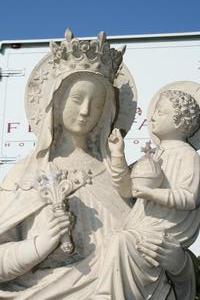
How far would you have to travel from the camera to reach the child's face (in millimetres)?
4355

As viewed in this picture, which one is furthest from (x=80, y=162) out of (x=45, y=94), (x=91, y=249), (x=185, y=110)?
(x=185, y=110)

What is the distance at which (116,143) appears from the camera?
Result: 171 inches

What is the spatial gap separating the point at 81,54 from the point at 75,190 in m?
0.88

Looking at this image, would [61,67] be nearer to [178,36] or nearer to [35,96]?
[35,96]

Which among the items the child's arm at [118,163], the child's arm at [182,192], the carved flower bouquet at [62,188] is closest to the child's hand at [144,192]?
the child's arm at [182,192]

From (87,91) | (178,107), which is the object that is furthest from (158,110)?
(87,91)

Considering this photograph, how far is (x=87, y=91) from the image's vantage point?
14.9ft

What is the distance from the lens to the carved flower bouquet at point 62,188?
410cm

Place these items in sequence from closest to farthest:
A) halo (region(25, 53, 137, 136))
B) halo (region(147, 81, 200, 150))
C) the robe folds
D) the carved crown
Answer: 1. the robe folds
2. the carved crown
3. halo (region(147, 81, 200, 150))
4. halo (region(25, 53, 137, 136))

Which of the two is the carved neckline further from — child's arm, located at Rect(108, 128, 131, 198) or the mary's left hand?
the mary's left hand

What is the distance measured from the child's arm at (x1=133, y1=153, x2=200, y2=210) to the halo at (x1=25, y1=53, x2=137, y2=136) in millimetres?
791

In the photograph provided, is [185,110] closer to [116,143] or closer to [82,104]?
[116,143]

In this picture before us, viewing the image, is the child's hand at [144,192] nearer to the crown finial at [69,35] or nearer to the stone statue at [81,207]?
the stone statue at [81,207]

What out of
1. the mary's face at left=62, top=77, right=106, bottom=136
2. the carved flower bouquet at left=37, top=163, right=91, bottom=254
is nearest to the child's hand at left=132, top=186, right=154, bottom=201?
the carved flower bouquet at left=37, top=163, right=91, bottom=254
